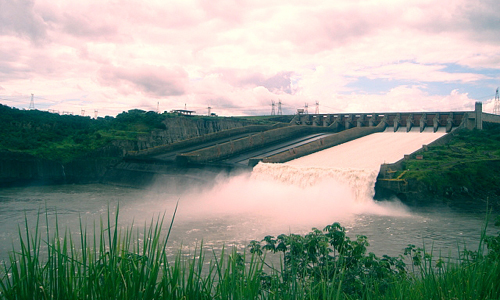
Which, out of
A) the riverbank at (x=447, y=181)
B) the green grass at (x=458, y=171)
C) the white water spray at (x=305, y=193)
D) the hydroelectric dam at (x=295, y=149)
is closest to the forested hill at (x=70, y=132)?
the hydroelectric dam at (x=295, y=149)

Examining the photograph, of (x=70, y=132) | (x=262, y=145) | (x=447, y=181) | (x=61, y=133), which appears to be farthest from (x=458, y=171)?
(x=70, y=132)

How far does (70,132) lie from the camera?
1615 inches

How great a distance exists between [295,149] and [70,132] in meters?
24.8

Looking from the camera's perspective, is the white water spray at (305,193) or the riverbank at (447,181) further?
the riverbank at (447,181)

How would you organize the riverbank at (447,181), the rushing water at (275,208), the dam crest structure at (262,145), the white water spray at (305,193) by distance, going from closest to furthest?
the rushing water at (275,208) < the white water spray at (305,193) < the riverbank at (447,181) < the dam crest structure at (262,145)

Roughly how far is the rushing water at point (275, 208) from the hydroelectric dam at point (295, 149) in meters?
0.39

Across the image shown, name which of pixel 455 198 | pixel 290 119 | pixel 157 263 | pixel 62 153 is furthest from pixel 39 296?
pixel 290 119

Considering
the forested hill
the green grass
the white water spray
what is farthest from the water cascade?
the forested hill

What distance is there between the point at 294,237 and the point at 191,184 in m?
23.3

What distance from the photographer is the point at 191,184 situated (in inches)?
1137

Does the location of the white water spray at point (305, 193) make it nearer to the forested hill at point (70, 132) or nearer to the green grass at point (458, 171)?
the green grass at point (458, 171)

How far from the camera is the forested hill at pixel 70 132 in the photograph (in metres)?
34.0

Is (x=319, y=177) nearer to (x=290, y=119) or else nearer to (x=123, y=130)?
(x=123, y=130)

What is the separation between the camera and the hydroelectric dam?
Result: 28562 millimetres
